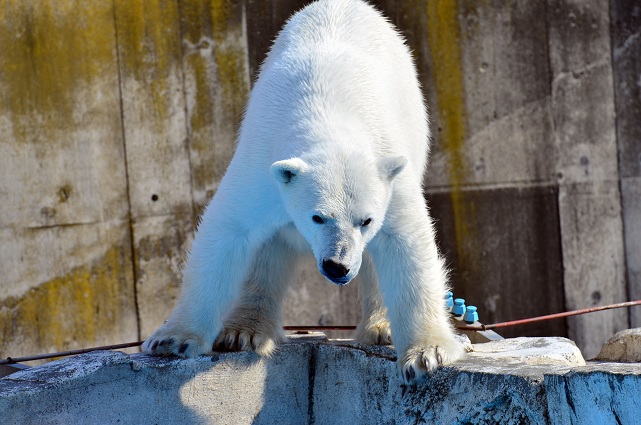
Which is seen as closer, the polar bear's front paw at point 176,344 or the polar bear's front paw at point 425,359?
the polar bear's front paw at point 425,359

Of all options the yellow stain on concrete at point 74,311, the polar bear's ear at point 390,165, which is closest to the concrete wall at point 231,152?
the yellow stain on concrete at point 74,311

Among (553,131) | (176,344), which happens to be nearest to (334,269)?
(176,344)

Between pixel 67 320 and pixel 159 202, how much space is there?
0.95m

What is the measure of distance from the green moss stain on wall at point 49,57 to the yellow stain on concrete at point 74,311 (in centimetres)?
94

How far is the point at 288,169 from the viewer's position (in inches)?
132

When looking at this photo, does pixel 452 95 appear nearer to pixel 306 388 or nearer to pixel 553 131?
pixel 553 131

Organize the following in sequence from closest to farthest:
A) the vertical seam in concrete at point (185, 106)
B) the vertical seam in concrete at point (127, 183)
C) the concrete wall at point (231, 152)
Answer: the concrete wall at point (231, 152)
the vertical seam in concrete at point (127, 183)
the vertical seam in concrete at point (185, 106)

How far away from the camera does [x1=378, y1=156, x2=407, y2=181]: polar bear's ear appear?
3.50m

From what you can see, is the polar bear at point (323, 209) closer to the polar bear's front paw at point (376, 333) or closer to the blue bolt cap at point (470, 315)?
the polar bear's front paw at point (376, 333)

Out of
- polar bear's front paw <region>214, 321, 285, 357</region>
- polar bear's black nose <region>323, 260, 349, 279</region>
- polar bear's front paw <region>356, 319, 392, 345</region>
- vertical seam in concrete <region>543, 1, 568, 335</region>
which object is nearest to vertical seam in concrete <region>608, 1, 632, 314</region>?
vertical seam in concrete <region>543, 1, 568, 335</region>

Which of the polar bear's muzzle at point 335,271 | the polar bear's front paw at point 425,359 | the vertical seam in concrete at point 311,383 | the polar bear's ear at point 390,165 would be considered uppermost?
the polar bear's ear at point 390,165

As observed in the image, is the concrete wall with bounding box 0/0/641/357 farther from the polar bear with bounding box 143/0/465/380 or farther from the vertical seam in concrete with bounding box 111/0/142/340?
the polar bear with bounding box 143/0/465/380

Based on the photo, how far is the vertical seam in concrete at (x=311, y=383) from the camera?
4.11 m

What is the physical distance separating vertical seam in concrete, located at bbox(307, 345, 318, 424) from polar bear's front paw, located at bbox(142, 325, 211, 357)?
1.61 feet
